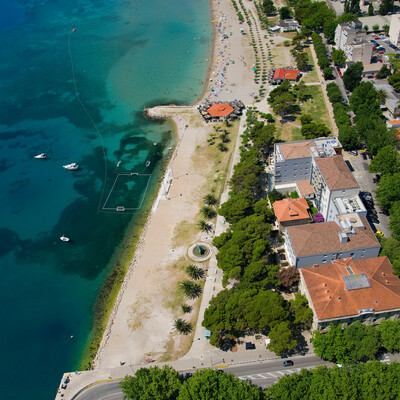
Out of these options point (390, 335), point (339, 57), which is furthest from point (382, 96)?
point (390, 335)

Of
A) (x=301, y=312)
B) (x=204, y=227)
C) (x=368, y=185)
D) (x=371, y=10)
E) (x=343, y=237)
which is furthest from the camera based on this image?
(x=371, y=10)

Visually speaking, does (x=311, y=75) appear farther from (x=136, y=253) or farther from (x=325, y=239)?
(x=136, y=253)

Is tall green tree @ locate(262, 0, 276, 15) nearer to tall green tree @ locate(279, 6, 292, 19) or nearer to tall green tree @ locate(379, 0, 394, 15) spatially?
tall green tree @ locate(279, 6, 292, 19)

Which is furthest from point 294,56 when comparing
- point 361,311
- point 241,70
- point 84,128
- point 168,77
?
point 361,311

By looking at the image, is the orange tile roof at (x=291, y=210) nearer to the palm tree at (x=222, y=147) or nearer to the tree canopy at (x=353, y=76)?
the palm tree at (x=222, y=147)

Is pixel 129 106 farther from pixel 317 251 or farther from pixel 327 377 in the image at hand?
pixel 327 377

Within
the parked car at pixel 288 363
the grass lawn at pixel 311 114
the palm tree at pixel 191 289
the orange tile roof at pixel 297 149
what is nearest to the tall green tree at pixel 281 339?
the parked car at pixel 288 363
